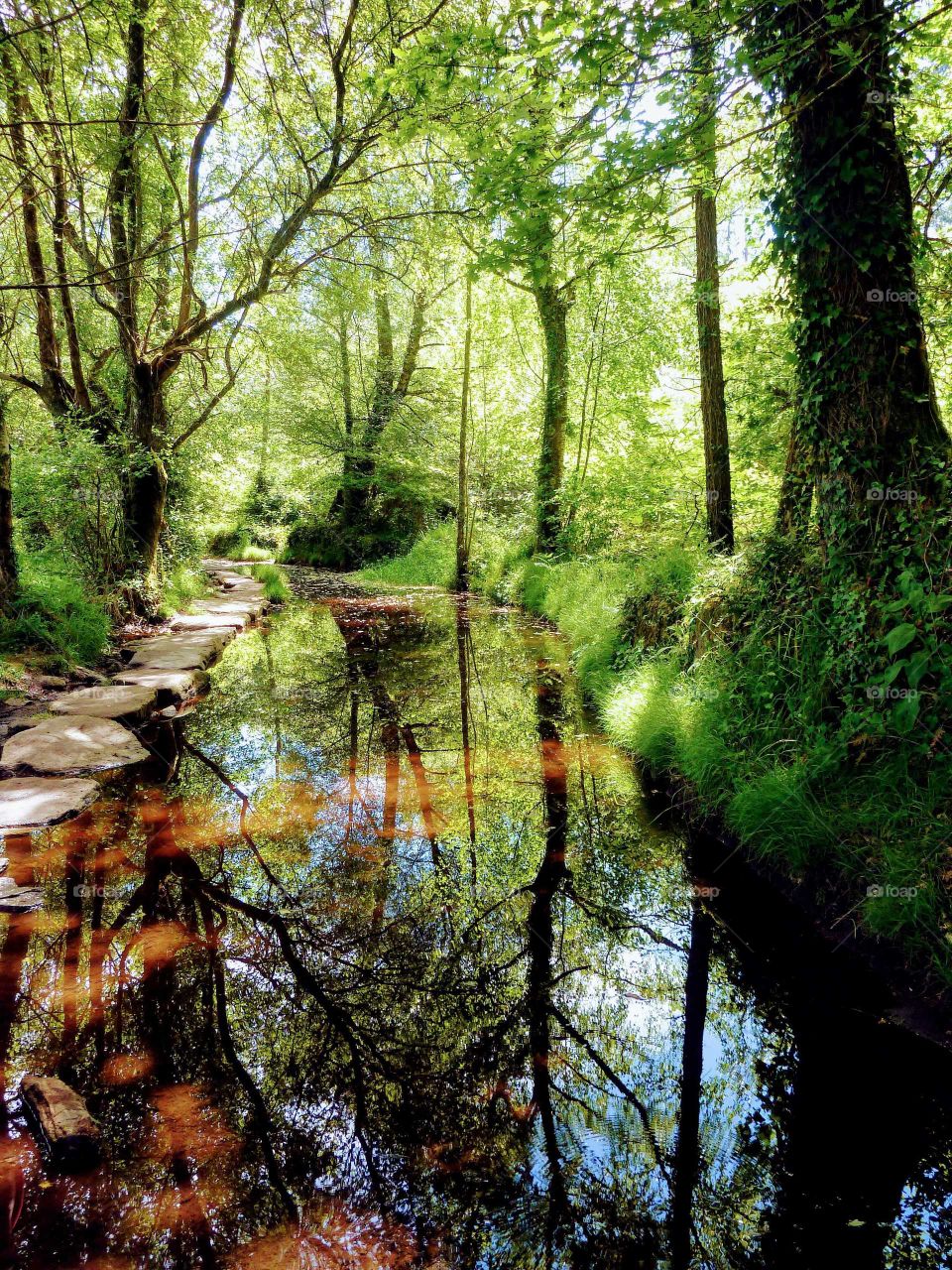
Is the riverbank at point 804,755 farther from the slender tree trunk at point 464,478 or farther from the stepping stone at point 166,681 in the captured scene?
the slender tree trunk at point 464,478

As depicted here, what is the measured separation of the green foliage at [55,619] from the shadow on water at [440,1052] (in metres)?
2.82

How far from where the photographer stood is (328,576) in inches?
756

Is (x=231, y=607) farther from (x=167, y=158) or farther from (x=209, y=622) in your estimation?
(x=167, y=158)

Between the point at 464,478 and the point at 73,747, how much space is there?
1083cm

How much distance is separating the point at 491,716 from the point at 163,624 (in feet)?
19.1

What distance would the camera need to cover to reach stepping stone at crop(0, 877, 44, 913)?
10.1 feet

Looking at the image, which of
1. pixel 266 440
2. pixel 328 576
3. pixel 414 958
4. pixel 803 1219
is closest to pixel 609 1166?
pixel 803 1219

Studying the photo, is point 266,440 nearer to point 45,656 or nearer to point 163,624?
point 163,624

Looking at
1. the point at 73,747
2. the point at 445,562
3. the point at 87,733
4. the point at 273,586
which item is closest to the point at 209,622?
the point at 273,586

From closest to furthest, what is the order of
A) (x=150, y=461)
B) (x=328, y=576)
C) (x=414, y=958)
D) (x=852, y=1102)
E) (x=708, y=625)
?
(x=852, y=1102) → (x=414, y=958) → (x=708, y=625) → (x=150, y=461) → (x=328, y=576)

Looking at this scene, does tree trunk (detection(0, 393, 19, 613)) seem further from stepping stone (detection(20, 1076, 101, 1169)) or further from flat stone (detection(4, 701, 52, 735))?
stepping stone (detection(20, 1076, 101, 1169))

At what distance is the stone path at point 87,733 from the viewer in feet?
13.1

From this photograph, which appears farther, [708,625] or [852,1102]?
[708,625]

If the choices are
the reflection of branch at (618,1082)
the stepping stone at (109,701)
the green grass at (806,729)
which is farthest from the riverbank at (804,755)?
the stepping stone at (109,701)
